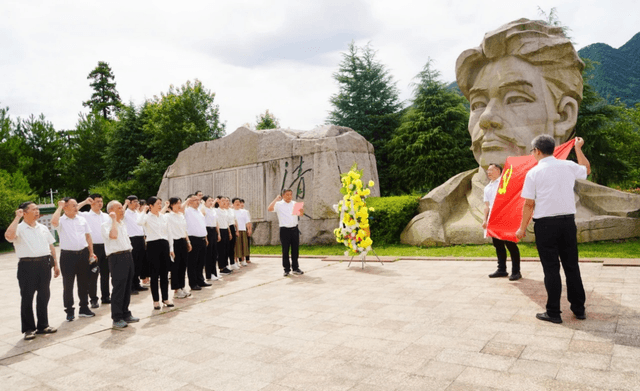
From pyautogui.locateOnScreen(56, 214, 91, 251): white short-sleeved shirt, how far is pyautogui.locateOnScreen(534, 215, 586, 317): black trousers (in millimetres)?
5798

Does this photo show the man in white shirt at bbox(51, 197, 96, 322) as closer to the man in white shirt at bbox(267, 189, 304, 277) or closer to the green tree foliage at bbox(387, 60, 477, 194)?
the man in white shirt at bbox(267, 189, 304, 277)

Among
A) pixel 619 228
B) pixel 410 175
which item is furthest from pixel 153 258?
pixel 410 175

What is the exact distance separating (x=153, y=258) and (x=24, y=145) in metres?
30.3

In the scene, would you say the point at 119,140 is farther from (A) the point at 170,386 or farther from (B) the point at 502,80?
(A) the point at 170,386

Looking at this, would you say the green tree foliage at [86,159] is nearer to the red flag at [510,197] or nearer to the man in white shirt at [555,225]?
the red flag at [510,197]

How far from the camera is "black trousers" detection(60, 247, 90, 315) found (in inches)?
214

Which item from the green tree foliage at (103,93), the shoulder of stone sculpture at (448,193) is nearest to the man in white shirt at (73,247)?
the shoulder of stone sculpture at (448,193)

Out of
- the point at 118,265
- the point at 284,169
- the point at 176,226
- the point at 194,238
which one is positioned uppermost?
the point at 284,169

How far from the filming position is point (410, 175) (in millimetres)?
17422

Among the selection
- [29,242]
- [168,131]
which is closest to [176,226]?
[29,242]

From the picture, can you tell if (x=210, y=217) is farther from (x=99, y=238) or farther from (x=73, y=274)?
(x=73, y=274)

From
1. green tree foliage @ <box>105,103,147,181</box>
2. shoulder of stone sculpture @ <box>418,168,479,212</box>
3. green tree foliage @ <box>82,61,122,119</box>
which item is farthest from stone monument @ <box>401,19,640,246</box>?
green tree foliage @ <box>82,61,122,119</box>

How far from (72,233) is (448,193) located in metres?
→ 8.80

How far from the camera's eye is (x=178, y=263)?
6223mm
